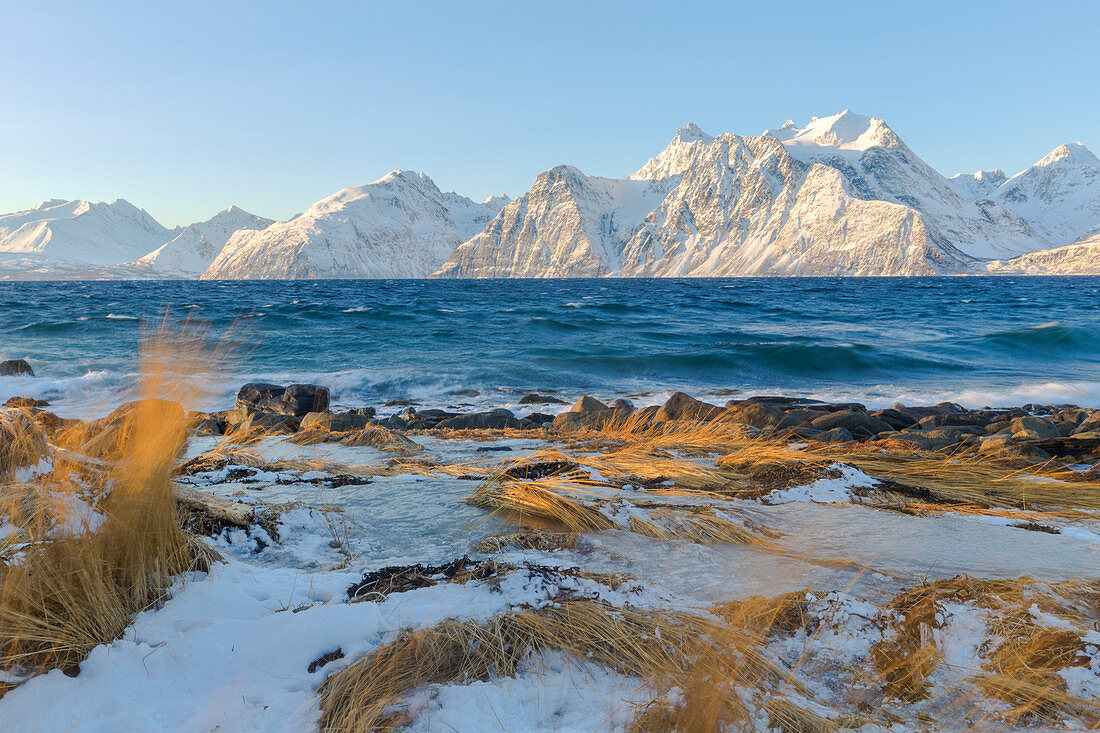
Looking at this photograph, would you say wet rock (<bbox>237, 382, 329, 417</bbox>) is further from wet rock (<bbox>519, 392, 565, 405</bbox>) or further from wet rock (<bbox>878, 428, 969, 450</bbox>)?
wet rock (<bbox>878, 428, 969, 450</bbox>)

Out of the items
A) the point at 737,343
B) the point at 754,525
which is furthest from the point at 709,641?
the point at 737,343

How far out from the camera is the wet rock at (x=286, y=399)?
8.66 m

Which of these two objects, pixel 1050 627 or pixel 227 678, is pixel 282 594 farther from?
pixel 1050 627

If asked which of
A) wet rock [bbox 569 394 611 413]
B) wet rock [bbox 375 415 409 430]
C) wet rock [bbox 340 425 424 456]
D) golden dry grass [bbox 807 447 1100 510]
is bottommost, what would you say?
wet rock [bbox 375 415 409 430]

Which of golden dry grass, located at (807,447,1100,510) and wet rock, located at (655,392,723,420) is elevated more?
golden dry grass, located at (807,447,1100,510)

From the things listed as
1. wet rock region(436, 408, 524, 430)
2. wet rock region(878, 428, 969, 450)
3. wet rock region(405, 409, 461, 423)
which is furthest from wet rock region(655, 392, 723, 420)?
wet rock region(405, 409, 461, 423)

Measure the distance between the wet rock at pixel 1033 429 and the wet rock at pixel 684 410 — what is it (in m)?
3.23

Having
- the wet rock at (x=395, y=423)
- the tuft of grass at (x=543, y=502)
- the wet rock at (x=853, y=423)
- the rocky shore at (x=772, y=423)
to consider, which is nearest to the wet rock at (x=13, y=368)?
the rocky shore at (x=772, y=423)

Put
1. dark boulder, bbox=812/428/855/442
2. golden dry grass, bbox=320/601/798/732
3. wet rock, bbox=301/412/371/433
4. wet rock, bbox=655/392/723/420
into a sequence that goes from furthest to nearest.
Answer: wet rock, bbox=655/392/723/420
wet rock, bbox=301/412/371/433
dark boulder, bbox=812/428/855/442
golden dry grass, bbox=320/601/798/732

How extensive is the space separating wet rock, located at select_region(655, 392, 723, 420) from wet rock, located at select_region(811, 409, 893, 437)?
1314 mm

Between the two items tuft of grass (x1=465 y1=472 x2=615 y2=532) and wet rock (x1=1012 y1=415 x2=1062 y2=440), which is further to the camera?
wet rock (x1=1012 y1=415 x2=1062 y2=440)

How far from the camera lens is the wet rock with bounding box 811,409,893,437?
7.06m

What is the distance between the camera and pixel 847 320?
2605 centimetres

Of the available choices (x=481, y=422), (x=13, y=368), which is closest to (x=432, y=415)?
(x=481, y=422)
